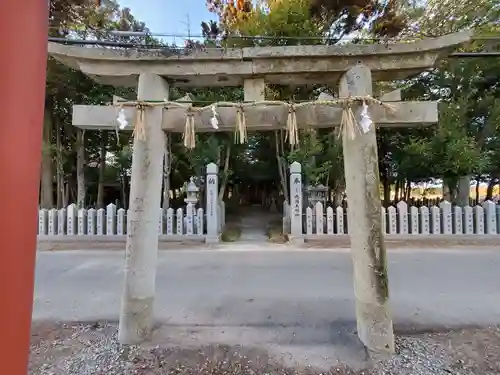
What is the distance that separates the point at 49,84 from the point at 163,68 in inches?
330

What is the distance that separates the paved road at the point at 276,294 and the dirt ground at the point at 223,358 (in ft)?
0.83

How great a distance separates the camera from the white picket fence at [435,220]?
819 cm

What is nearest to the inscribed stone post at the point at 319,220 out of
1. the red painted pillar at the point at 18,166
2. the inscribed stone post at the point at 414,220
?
the inscribed stone post at the point at 414,220

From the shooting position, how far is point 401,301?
4.12 m

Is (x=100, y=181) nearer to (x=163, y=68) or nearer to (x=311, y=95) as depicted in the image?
(x=311, y=95)

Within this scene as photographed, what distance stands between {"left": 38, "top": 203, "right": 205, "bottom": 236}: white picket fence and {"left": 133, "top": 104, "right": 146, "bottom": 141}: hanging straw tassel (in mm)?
5906

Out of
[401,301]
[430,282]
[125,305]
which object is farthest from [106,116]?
[430,282]

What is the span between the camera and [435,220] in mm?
8219

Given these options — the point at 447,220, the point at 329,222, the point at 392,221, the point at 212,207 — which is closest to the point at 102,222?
the point at 212,207

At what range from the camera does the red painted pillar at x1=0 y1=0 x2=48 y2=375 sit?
0.81 metres

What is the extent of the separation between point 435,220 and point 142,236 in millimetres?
7724

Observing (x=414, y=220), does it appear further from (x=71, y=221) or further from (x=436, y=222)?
(x=71, y=221)

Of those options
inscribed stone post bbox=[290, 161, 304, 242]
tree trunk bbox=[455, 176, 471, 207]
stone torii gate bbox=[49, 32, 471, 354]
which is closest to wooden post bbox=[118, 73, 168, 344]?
stone torii gate bbox=[49, 32, 471, 354]

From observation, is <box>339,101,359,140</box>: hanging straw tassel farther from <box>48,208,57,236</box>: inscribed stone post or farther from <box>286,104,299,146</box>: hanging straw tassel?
<box>48,208,57,236</box>: inscribed stone post
